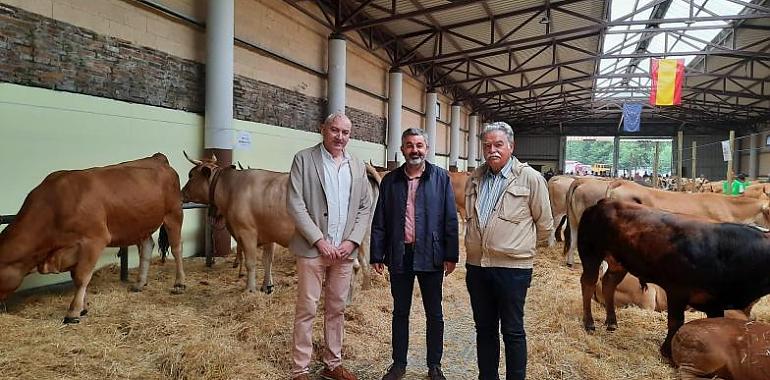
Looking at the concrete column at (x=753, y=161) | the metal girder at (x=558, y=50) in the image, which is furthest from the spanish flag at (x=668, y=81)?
the concrete column at (x=753, y=161)

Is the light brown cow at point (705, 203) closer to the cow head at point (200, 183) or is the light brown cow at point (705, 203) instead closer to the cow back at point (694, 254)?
the cow back at point (694, 254)

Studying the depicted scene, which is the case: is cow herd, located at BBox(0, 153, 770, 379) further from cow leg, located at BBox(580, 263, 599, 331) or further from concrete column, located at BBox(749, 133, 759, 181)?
concrete column, located at BBox(749, 133, 759, 181)

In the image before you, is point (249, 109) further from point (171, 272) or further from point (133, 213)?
point (133, 213)

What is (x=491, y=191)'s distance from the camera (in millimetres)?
2992

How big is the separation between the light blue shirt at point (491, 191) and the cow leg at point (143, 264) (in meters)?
3.96

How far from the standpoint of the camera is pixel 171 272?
20.8 feet

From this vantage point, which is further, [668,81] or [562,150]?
[562,150]

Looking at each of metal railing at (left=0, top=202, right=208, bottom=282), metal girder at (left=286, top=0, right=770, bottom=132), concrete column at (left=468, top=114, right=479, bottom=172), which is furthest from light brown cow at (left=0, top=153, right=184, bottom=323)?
concrete column at (left=468, top=114, right=479, bottom=172)

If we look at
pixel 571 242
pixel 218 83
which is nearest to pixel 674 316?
pixel 571 242

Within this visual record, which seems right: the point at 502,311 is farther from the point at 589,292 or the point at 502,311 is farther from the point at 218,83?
the point at 218,83

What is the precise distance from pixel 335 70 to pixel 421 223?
8.90 meters

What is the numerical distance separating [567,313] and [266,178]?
3516 millimetres

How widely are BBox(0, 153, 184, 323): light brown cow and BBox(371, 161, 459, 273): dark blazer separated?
268 cm

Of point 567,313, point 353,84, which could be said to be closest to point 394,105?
point 353,84
